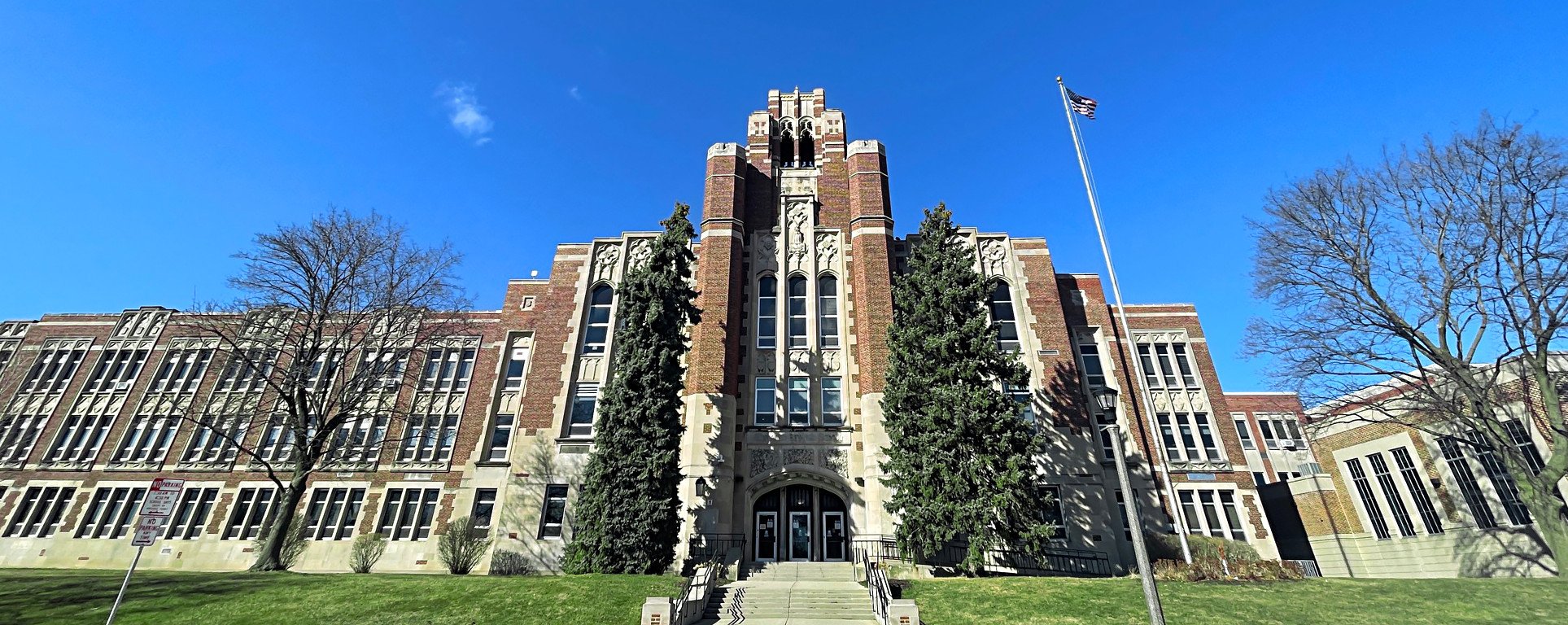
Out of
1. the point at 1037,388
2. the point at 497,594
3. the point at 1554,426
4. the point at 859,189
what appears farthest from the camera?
the point at 859,189

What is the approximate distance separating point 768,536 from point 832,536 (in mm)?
2628

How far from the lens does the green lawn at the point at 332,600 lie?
1432cm

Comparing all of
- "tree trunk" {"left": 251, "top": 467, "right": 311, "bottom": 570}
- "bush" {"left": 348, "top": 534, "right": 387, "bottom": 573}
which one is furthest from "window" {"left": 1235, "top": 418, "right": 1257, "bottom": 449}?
"tree trunk" {"left": 251, "top": 467, "right": 311, "bottom": 570}

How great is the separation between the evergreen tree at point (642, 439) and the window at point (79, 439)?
28627 mm

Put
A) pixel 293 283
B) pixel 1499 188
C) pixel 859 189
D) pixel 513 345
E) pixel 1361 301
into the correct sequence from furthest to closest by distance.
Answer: pixel 859 189
pixel 513 345
pixel 293 283
pixel 1361 301
pixel 1499 188

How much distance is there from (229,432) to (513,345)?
1495 cm

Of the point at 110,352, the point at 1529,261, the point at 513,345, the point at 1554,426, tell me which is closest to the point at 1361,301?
the point at 1529,261

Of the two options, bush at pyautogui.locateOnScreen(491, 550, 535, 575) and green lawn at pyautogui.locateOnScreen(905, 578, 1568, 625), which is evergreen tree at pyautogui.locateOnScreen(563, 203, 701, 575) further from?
green lawn at pyautogui.locateOnScreen(905, 578, 1568, 625)

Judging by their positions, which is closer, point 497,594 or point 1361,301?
point 497,594

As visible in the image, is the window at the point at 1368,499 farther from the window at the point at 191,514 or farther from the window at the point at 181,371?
the window at the point at 181,371

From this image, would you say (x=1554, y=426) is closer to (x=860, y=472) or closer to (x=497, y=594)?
(x=860, y=472)

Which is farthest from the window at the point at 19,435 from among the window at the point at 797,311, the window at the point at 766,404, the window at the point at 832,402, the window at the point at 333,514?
the window at the point at 832,402

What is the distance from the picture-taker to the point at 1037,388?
27750 mm

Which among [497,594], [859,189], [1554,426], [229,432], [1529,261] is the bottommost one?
[497,594]
